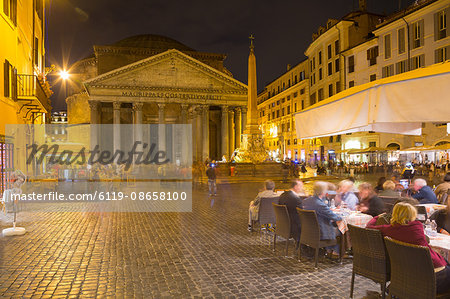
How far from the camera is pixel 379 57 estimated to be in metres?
27.7

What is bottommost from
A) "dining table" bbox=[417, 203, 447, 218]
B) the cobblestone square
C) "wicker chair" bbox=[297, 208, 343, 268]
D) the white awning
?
the cobblestone square

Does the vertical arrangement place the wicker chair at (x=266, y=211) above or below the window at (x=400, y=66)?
below

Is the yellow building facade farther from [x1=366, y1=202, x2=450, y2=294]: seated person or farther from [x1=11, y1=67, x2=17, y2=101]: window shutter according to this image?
[x1=366, y1=202, x2=450, y2=294]: seated person

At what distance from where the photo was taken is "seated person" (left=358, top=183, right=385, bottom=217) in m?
5.77

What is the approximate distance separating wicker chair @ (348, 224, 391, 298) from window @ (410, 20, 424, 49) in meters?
24.6

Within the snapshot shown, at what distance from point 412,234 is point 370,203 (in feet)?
7.97

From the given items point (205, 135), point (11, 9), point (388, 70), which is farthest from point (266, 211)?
point (205, 135)

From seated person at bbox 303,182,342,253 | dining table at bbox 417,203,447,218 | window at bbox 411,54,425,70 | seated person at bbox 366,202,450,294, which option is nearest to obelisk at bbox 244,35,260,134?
window at bbox 411,54,425,70

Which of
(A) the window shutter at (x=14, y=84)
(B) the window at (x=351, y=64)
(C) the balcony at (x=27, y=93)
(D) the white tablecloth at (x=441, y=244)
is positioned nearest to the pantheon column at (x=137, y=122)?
(C) the balcony at (x=27, y=93)

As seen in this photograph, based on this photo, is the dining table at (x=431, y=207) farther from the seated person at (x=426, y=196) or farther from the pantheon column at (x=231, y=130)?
the pantheon column at (x=231, y=130)

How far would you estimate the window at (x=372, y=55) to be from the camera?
93.2ft

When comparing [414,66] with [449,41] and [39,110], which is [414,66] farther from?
[39,110]

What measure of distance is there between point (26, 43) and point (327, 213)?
638 inches

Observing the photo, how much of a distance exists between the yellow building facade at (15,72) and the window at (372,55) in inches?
989
